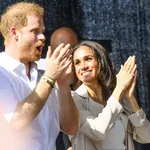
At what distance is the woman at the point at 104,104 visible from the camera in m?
2.23

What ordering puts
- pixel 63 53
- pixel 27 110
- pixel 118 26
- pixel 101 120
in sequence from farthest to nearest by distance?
1. pixel 118 26
2. pixel 101 120
3. pixel 63 53
4. pixel 27 110

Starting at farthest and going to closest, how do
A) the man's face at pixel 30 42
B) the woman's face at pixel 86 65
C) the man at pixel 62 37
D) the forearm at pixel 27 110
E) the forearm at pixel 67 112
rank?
the man at pixel 62 37 → the woman's face at pixel 86 65 → the forearm at pixel 67 112 → the man's face at pixel 30 42 → the forearm at pixel 27 110

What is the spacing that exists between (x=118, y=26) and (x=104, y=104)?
1.03m

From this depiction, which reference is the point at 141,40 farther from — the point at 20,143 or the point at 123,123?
the point at 20,143

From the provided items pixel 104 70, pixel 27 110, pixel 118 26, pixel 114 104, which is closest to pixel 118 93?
pixel 114 104

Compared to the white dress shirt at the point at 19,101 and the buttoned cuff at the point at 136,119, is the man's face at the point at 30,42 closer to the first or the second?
the white dress shirt at the point at 19,101

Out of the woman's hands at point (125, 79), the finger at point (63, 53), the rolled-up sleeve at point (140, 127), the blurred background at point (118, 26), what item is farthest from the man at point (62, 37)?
the finger at point (63, 53)

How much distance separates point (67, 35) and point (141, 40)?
0.68 m

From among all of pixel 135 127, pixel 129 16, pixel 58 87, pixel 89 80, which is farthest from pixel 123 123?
pixel 129 16

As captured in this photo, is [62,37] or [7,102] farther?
[62,37]

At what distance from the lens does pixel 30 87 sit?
187 cm

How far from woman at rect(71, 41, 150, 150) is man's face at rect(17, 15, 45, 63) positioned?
496 mm

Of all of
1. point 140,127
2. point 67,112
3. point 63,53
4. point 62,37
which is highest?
point 63,53

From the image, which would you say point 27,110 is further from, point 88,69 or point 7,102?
point 88,69
